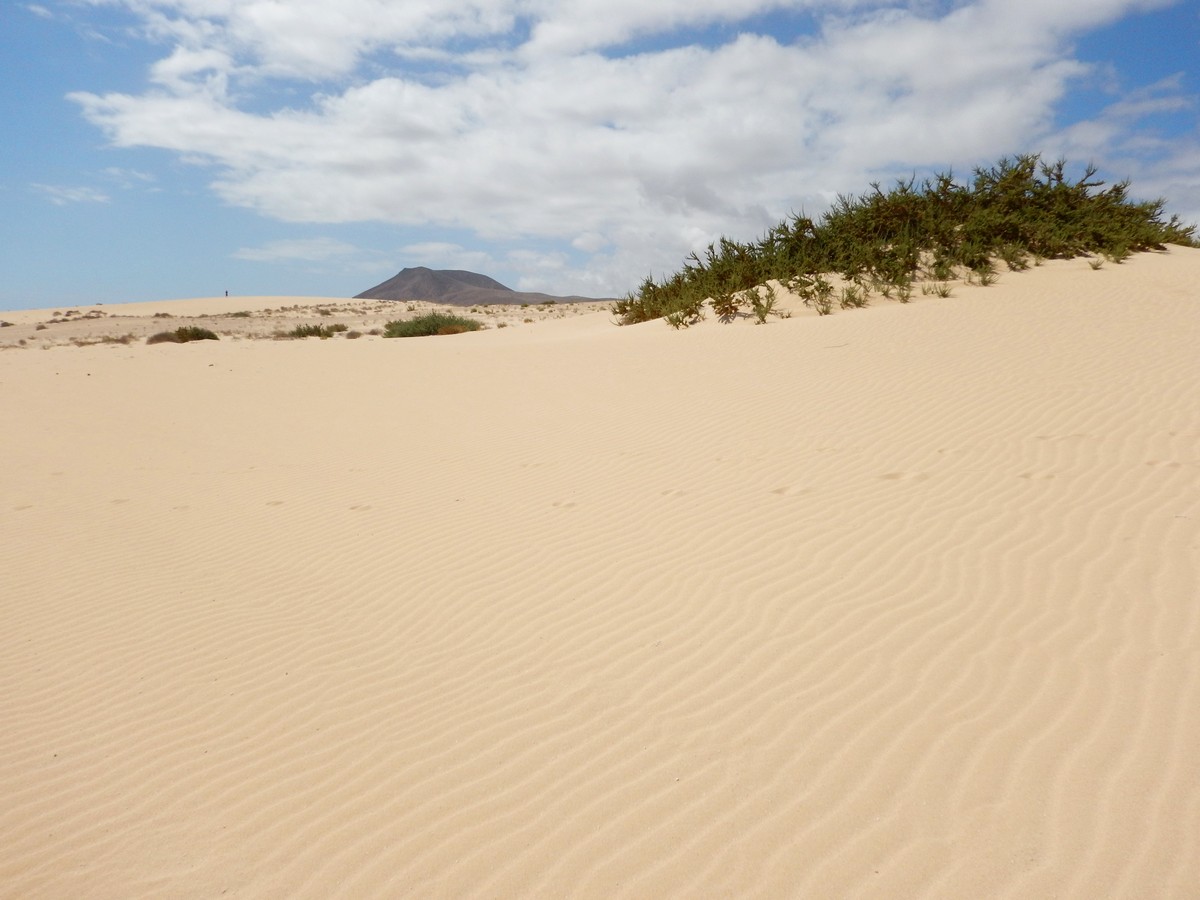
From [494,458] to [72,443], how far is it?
6.58 metres

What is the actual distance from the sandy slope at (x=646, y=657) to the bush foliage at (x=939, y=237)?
302 inches

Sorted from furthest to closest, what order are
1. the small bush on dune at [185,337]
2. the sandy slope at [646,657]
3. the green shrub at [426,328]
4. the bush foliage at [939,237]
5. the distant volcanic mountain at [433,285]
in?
the distant volcanic mountain at [433,285], the green shrub at [426,328], the small bush on dune at [185,337], the bush foliage at [939,237], the sandy slope at [646,657]

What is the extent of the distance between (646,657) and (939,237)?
1579cm

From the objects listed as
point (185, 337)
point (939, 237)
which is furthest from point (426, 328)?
point (939, 237)

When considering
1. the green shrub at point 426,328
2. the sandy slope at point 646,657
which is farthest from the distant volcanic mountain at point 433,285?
the sandy slope at point 646,657

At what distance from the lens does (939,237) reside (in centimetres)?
1711

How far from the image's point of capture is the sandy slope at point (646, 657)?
2793 millimetres

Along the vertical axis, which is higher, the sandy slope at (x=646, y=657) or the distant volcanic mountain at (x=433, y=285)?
the distant volcanic mountain at (x=433, y=285)

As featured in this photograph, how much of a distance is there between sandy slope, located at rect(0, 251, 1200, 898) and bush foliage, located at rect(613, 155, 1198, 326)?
767 cm

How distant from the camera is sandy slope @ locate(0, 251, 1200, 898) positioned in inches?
110

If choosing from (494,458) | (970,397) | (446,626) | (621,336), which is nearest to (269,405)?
(494,458)

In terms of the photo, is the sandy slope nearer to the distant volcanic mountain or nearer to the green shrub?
the green shrub

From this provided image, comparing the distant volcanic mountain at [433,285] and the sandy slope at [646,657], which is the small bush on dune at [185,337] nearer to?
the sandy slope at [646,657]

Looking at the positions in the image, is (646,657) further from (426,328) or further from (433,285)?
(433,285)
